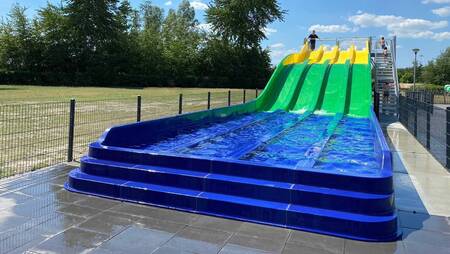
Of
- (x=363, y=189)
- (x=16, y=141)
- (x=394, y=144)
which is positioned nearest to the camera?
(x=363, y=189)

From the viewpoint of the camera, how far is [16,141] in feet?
32.0

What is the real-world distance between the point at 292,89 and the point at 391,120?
437 centimetres

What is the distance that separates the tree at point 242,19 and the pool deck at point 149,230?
44.6 m

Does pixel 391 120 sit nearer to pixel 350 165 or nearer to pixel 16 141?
pixel 350 165

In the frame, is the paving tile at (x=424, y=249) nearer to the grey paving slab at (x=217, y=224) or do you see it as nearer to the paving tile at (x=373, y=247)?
the paving tile at (x=373, y=247)

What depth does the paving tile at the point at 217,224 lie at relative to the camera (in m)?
4.84

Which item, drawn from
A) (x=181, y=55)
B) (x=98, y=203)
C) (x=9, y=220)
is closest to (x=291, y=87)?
(x=98, y=203)

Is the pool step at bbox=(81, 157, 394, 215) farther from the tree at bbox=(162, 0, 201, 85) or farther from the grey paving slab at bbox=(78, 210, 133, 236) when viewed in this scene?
the tree at bbox=(162, 0, 201, 85)

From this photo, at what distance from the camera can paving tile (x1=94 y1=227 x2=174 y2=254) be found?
417cm

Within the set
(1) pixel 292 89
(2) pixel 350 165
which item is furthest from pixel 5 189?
(1) pixel 292 89

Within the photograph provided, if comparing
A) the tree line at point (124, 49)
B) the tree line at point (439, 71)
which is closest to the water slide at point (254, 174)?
the tree line at point (124, 49)

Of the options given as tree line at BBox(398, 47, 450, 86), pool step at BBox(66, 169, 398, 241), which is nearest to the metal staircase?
pool step at BBox(66, 169, 398, 241)

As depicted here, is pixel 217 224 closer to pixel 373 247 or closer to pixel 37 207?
pixel 373 247

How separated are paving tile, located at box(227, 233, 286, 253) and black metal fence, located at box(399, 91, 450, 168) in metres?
5.41
